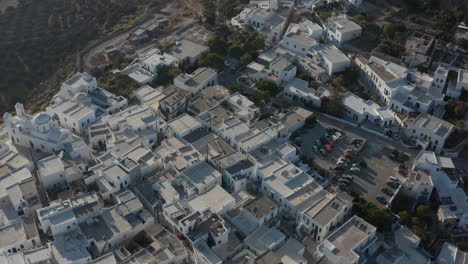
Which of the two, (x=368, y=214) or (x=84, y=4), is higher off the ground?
(x=368, y=214)

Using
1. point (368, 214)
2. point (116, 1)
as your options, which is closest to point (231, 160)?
point (368, 214)

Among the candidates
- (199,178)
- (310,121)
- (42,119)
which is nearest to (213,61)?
(310,121)

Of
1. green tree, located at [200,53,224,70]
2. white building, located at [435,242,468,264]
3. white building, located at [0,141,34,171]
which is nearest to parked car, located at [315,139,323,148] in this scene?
white building, located at [435,242,468,264]

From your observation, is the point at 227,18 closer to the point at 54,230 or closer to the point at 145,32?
the point at 145,32

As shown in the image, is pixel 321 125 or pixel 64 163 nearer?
pixel 64 163

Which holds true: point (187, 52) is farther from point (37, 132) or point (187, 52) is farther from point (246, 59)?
point (37, 132)
